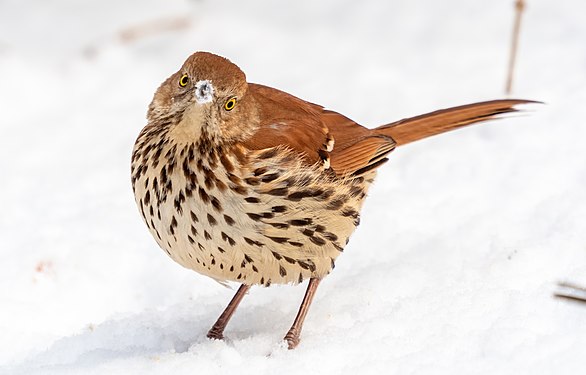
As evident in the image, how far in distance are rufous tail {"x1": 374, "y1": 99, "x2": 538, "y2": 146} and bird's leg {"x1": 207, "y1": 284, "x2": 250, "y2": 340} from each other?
951 mm

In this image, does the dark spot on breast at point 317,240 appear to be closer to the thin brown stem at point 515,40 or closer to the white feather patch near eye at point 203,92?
the white feather patch near eye at point 203,92

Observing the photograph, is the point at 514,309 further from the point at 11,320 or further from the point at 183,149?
the point at 11,320

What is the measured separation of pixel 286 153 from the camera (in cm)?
364

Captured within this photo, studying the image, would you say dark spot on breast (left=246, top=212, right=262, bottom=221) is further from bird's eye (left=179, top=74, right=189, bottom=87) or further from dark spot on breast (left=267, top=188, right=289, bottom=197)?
bird's eye (left=179, top=74, right=189, bottom=87)

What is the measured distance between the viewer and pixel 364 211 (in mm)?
4969

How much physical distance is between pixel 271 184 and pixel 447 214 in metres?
1.45

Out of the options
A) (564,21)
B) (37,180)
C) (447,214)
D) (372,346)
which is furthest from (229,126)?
(564,21)

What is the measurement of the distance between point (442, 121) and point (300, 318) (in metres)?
1.16

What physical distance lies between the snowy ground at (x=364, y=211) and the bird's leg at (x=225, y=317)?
68 mm

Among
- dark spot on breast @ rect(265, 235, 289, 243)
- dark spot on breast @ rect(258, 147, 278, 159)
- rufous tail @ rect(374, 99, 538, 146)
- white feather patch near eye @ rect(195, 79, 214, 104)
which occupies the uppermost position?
rufous tail @ rect(374, 99, 538, 146)

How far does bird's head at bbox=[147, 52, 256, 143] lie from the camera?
3.51m

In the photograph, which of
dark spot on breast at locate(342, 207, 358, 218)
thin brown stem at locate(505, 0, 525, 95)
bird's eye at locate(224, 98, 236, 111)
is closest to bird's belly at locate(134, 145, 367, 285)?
dark spot on breast at locate(342, 207, 358, 218)

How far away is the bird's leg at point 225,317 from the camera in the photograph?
388 cm

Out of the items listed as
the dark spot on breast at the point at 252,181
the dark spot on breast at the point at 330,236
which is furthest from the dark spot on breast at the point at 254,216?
the dark spot on breast at the point at 330,236
